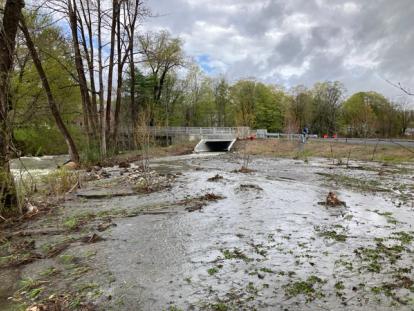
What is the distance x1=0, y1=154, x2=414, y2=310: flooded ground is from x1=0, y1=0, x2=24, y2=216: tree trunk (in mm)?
869

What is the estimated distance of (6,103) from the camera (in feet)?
25.7

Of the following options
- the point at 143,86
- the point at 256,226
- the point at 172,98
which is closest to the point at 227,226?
the point at 256,226

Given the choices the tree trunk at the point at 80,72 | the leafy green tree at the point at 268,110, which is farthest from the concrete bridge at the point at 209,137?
the leafy green tree at the point at 268,110

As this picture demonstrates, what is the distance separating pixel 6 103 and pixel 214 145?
40563mm

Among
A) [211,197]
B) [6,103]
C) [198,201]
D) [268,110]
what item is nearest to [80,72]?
[211,197]

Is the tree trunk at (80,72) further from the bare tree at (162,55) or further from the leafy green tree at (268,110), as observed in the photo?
the leafy green tree at (268,110)

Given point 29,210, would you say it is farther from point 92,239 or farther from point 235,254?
point 235,254

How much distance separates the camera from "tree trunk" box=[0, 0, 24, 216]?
25.5 ft

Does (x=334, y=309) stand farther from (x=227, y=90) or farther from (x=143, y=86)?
(x=227, y=90)

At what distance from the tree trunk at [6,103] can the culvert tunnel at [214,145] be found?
33.5 metres

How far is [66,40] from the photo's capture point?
24125mm

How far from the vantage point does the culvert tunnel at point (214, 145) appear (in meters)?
43.4

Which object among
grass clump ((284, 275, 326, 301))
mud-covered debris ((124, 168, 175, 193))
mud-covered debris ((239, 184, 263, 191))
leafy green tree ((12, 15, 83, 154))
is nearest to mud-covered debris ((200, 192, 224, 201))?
mud-covered debris ((239, 184, 263, 191))

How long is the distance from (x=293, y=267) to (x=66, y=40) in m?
23.4
